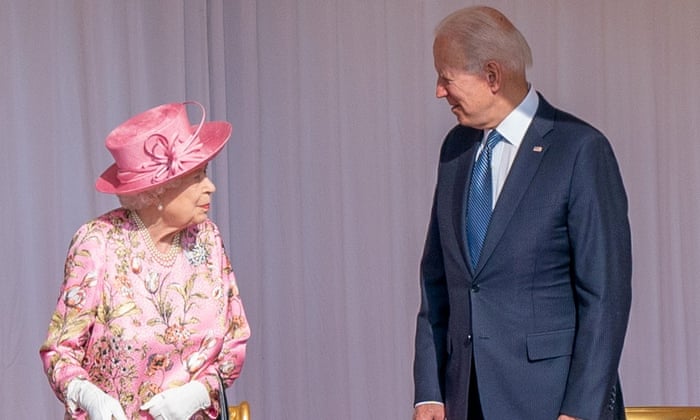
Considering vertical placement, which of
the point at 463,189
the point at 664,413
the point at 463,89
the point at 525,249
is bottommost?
the point at 664,413

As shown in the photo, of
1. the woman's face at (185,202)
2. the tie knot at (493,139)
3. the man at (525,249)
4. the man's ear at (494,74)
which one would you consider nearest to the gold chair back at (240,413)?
the man at (525,249)

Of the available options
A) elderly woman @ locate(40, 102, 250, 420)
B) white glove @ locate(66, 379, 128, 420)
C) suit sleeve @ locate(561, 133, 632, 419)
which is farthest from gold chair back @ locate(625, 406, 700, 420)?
white glove @ locate(66, 379, 128, 420)

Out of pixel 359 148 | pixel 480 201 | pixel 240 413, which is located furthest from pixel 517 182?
pixel 359 148

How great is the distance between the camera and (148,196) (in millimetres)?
2695

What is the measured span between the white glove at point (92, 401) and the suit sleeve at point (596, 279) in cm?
95

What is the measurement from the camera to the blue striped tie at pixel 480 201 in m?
2.87

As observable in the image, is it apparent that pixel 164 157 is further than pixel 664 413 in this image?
No

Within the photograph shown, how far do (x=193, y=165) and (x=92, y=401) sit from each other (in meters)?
0.52

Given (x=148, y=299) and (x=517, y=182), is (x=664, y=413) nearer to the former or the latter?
(x=517, y=182)

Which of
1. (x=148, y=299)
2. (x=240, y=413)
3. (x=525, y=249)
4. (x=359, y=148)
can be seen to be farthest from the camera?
(x=359, y=148)

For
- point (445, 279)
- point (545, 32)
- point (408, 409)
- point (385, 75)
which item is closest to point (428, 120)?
point (385, 75)

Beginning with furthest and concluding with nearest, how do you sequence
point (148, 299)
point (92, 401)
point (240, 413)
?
1. point (240, 413)
2. point (148, 299)
3. point (92, 401)

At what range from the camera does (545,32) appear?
491 cm

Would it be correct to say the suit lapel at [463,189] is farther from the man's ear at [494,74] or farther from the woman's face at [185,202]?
the woman's face at [185,202]
